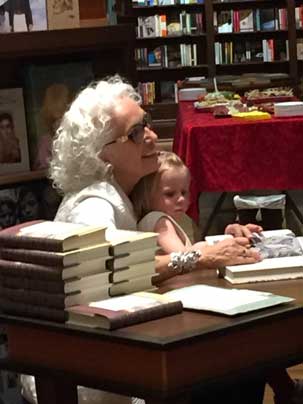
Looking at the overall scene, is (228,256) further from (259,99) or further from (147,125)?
(259,99)

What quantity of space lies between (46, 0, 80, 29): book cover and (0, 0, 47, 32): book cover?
0.02m

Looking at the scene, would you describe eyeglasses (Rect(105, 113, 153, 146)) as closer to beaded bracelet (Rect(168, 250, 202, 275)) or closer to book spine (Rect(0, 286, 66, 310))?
beaded bracelet (Rect(168, 250, 202, 275))

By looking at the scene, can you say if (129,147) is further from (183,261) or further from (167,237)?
(183,261)

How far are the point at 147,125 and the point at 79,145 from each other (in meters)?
0.20

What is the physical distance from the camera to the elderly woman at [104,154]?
2.39m

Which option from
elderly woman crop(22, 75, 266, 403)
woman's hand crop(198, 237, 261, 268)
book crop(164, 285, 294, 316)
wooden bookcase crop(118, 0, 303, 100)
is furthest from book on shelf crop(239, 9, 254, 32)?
book crop(164, 285, 294, 316)

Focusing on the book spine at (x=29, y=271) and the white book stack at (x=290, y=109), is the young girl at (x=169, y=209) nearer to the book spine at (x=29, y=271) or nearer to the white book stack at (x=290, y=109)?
the book spine at (x=29, y=271)

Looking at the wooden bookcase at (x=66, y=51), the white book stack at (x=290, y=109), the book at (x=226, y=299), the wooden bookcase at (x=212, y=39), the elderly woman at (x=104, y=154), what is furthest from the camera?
the wooden bookcase at (x=212, y=39)

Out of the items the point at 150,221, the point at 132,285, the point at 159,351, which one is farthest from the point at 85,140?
the point at 159,351

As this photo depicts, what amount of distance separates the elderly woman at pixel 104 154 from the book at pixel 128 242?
309mm

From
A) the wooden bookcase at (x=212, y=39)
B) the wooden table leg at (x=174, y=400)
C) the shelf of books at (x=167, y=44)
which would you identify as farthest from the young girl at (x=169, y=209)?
the shelf of books at (x=167, y=44)

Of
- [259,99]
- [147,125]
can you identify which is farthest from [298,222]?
[147,125]

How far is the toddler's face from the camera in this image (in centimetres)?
257

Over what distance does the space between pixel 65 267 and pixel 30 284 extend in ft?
0.32
